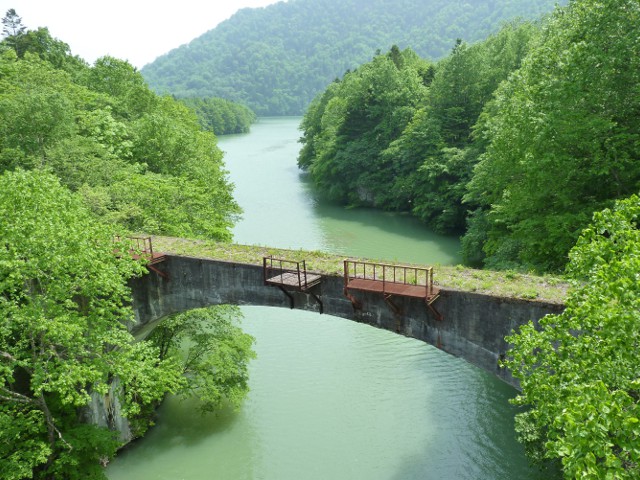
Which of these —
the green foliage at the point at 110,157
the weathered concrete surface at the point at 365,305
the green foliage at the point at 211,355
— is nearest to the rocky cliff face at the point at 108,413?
the green foliage at the point at 211,355

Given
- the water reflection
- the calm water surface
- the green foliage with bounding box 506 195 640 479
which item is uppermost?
the green foliage with bounding box 506 195 640 479

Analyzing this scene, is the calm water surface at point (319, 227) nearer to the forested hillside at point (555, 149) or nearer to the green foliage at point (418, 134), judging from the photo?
the green foliage at point (418, 134)

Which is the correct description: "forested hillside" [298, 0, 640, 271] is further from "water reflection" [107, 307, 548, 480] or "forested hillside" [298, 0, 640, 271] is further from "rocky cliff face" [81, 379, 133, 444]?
"rocky cliff face" [81, 379, 133, 444]

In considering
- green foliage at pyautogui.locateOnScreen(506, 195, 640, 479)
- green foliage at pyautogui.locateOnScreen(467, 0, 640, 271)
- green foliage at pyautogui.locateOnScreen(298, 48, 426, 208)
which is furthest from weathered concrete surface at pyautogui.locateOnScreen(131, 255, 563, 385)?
green foliage at pyautogui.locateOnScreen(298, 48, 426, 208)

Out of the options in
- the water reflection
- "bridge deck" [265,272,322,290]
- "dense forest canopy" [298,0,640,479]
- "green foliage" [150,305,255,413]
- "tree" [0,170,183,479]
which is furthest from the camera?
"green foliage" [150,305,255,413]

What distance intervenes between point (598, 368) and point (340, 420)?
40.5ft

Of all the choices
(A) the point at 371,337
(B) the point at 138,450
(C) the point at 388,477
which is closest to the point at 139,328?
(B) the point at 138,450

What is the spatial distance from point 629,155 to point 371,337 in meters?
12.5

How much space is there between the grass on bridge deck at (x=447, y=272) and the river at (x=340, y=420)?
6106mm

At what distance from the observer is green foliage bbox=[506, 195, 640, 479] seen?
554 centimetres

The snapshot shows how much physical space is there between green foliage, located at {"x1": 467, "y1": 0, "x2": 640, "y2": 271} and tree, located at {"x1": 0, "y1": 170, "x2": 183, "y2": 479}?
1297 cm

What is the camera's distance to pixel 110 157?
86.7ft

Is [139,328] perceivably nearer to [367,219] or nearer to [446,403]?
[446,403]

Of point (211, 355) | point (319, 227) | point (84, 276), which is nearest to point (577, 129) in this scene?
point (211, 355)
